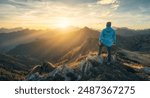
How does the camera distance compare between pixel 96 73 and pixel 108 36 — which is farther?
pixel 96 73

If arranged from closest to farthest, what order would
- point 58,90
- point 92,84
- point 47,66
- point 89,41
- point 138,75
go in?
point 58,90
point 92,84
point 138,75
point 47,66
point 89,41

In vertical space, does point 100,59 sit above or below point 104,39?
below

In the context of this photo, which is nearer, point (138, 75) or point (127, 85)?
point (127, 85)

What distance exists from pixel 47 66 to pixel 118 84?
50.5 feet

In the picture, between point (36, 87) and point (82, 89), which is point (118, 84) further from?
point (36, 87)

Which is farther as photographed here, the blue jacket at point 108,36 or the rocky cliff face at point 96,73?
the rocky cliff face at point 96,73

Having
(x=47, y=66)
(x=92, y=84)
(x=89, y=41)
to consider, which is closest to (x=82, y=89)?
(x=92, y=84)

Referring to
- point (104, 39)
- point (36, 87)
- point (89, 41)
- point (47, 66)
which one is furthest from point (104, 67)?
point (89, 41)

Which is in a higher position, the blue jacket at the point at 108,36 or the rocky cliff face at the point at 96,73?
the blue jacket at the point at 108,36

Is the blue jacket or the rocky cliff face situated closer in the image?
the blue jacket

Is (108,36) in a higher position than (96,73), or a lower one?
higher

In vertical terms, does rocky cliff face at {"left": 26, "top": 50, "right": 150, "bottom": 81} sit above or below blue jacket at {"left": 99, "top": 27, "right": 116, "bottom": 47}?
below

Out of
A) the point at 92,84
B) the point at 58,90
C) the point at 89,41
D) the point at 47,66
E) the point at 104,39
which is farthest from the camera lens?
the point at 89,41

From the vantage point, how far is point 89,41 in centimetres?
10125
